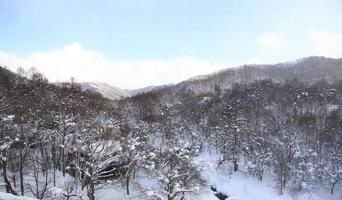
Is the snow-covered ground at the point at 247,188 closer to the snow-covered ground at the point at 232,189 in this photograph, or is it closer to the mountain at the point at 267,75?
the snow-covered ground at the point at 232,189

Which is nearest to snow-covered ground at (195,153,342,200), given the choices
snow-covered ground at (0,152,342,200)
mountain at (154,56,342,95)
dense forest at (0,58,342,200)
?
snow-covered ground at (0,152,342,200)

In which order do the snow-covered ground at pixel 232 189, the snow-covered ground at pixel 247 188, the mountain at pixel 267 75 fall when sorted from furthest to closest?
the mountain at pixel 267 75
the snow-covered ground at pixel 247 188
the snow-covered ground at pixel 232 189

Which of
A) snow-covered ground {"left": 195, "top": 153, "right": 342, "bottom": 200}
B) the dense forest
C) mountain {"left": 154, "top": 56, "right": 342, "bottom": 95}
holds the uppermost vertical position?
mountain {"left": 154, "top": 56, "right": 342, "bottom": 95}

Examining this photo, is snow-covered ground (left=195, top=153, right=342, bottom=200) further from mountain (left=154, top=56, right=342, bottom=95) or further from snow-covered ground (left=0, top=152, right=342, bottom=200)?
mountain (left=154, top=56, right=342, bottom=95)

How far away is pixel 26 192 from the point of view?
28797mm

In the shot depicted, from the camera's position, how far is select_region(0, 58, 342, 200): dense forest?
28516mm

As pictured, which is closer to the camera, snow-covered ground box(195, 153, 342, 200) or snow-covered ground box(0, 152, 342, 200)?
snow-covered ground box(0, 152, 342, 200)

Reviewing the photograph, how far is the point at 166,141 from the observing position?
191 feet

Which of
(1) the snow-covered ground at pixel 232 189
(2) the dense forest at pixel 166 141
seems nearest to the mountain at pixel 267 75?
(2) the dense forest at pixel 166 141

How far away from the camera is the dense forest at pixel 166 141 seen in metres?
28.5

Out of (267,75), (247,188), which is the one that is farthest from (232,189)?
(267,75)

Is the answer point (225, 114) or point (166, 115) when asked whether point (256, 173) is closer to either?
point (225, 114)

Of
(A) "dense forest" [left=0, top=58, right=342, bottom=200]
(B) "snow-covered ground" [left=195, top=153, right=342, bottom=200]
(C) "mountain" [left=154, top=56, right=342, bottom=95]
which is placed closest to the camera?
(A) "dense forest" [left=0, top=58, right=342, bottom=200]

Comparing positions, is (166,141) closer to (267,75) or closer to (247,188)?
(247,188)
